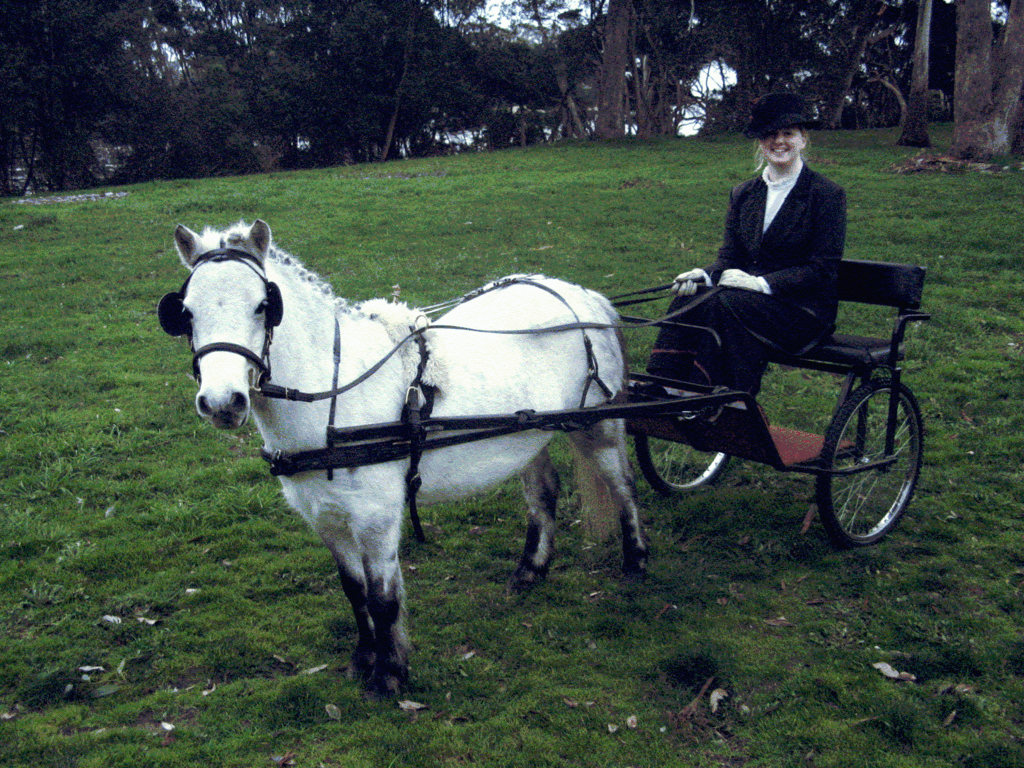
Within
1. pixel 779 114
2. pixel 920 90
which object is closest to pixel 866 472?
pixel 779 114

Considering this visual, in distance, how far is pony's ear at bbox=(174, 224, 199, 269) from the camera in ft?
10.8

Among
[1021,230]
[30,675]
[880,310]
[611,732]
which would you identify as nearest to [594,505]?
[611,732]

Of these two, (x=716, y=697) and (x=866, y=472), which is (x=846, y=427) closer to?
(x=866, y=472)

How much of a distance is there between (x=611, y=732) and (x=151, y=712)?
2.43m

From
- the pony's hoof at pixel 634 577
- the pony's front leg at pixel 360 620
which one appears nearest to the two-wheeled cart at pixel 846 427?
the pony's hoof at pixel 634 577

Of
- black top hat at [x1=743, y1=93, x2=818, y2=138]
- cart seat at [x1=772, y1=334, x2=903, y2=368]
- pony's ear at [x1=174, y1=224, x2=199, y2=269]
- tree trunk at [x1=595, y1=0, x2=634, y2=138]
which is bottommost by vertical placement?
cart seat at [x1=772, y1=334, x2=903, y2=368]

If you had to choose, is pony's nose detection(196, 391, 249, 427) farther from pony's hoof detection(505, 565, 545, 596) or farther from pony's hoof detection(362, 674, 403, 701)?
pony's hoof detection(505, 565, 545, 596)

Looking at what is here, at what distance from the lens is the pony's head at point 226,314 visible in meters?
3.05

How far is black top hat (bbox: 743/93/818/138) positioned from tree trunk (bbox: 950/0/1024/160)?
16467 millimetres

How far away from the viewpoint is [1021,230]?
12.8 meters

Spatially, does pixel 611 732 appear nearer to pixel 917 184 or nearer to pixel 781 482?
pixel 781 482

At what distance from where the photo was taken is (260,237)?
11.1 feet

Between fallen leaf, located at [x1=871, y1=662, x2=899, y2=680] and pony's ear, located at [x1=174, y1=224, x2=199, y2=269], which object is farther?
fallen leaf, located at [x1=871, y1=662, x2=899, y2=680]

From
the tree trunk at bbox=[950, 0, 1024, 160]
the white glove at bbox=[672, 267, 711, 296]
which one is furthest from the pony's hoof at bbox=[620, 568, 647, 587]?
the tree trunk at bbox=[950, 0, 1024, 160]
